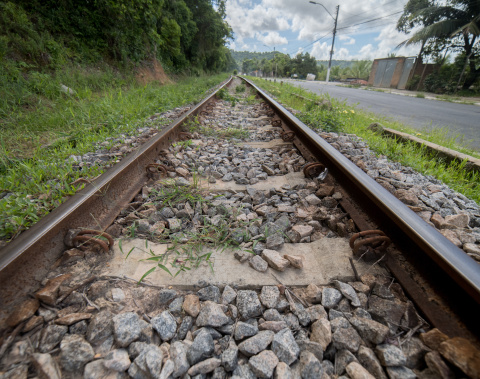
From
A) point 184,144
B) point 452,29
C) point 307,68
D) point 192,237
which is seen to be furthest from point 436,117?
point 307,68

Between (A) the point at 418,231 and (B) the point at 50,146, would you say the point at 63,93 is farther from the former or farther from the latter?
(A) the point at 418,231

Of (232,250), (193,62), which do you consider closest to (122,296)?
(232,250)

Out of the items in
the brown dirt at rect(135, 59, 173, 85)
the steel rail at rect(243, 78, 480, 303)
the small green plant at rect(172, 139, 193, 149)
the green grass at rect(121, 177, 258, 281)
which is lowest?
the green grass at rect(121, 177, 258, 281)

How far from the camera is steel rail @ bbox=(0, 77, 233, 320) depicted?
3.01 ft

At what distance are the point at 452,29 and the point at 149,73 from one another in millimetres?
25432

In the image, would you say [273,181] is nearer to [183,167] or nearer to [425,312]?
[183,167]

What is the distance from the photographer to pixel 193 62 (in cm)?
2067

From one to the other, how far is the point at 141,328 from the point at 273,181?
1505 millimetres

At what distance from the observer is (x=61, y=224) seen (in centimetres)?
117

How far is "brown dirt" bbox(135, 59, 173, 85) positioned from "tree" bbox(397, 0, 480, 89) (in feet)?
73.5

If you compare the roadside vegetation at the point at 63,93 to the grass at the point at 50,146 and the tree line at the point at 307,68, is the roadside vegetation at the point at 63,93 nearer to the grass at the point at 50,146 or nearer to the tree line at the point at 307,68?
the grass at the point at 50,146

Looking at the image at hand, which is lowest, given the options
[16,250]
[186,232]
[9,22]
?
[186,232]

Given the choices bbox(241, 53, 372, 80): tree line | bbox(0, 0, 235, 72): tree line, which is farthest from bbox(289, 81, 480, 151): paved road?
bbox(241, 53, 372, 80): tree line

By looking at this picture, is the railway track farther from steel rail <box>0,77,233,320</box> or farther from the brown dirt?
the brown dirt
